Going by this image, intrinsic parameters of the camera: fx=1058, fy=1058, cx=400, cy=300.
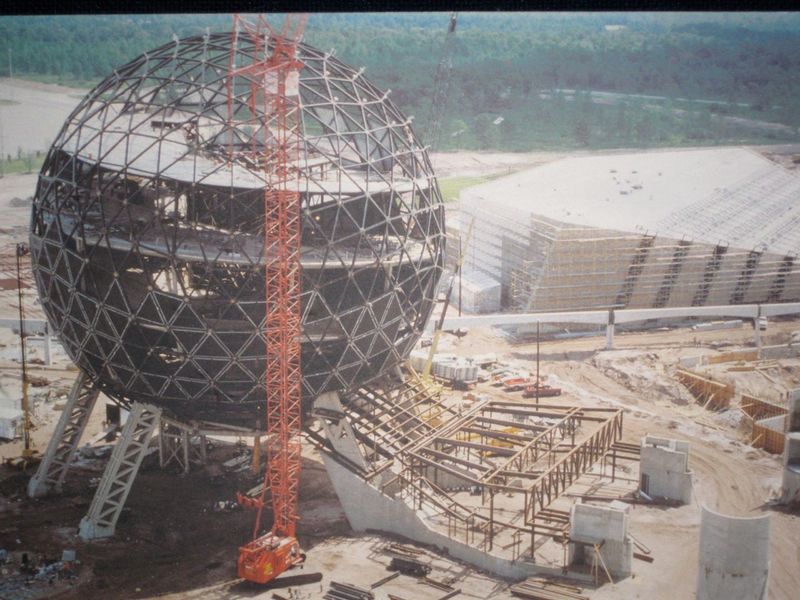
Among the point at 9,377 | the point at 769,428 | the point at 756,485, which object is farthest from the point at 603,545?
the point at 9,377

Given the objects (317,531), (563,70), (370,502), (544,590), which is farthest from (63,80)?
(563,70)

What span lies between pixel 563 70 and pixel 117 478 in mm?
56348

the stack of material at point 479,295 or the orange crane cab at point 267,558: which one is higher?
the stack of material at point 479,295

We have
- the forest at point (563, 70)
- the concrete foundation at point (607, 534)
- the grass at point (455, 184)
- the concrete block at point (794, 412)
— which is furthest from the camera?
the grass at point (455, 184)

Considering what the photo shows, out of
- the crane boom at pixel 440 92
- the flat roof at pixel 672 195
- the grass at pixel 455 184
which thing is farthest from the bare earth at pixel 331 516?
the crane boom at pixel 440 92

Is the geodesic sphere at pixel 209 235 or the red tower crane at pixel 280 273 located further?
the geodesic sphere at pixel 209 235

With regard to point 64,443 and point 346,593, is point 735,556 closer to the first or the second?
point 346,593

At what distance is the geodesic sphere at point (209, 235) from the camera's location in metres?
31.7

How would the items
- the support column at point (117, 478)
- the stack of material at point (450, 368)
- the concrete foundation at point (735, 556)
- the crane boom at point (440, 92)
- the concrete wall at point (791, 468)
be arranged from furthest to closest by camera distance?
the crane boom at point (440, 92) < the stack of material at point (450, 368) < the concrete wall at point (791, 468) < the support column at point (117, 478) < the concrete foundation at point (735, 556)

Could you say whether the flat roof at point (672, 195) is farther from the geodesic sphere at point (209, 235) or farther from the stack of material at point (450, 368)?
the geodesic sphere at point (209, 235)

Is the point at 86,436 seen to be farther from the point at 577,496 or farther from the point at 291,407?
the point at 577,496

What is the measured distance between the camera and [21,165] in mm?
56031

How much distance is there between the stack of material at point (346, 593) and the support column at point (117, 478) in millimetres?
7711

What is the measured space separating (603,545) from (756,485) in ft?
31.8
